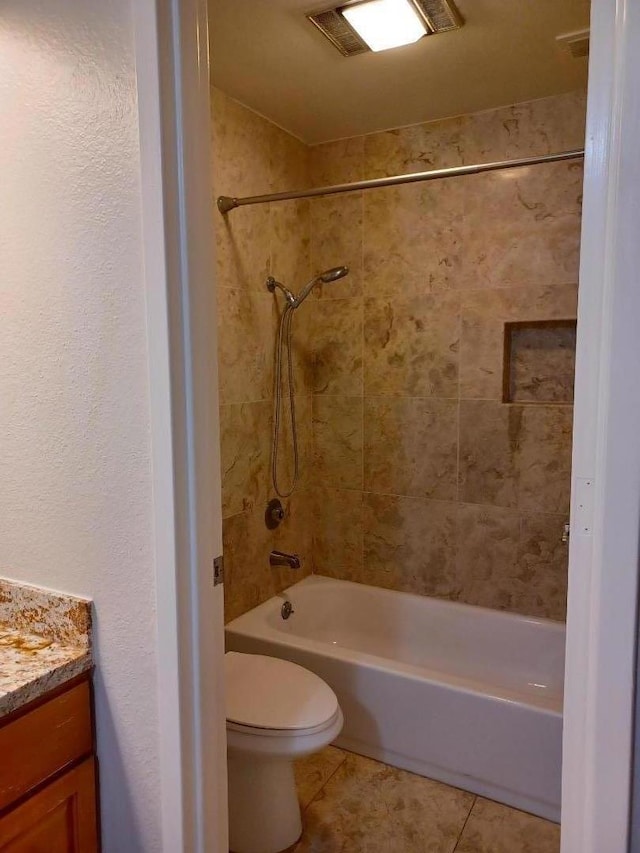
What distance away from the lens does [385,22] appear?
1738 mm

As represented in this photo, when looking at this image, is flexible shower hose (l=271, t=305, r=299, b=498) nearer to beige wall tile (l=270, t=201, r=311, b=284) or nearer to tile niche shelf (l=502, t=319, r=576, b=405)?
beige wall tile (l=270, t=201, r=311, b=284)

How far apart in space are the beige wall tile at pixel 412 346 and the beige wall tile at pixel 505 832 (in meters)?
1.52

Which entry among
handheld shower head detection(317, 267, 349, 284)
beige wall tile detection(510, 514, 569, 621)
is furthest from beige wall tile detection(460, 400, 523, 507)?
handheld shower head detection(317, 267, 349, 284)

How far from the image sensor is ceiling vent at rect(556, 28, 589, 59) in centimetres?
183

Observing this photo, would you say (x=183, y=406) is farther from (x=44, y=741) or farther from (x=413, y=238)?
(x=413, y=238)

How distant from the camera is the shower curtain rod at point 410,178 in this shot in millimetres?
1772

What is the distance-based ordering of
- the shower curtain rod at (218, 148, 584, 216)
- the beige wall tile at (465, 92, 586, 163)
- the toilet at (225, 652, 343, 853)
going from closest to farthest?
the toilet at (225, 652, 343, 853) → the shower curtain rod at (218, 148, 584, 216) → the beige wall tile at (465, 92, 586, 163)

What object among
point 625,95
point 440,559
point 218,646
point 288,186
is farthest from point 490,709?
point 288,186

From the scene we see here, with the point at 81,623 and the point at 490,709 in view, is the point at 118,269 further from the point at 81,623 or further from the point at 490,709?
the point at 490,709

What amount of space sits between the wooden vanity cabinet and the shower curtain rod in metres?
1.68

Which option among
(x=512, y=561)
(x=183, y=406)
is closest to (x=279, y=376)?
(x=512, y=561)

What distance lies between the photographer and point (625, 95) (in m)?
0.79

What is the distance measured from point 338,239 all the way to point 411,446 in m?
1.00

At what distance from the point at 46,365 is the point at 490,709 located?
5.52 ft
